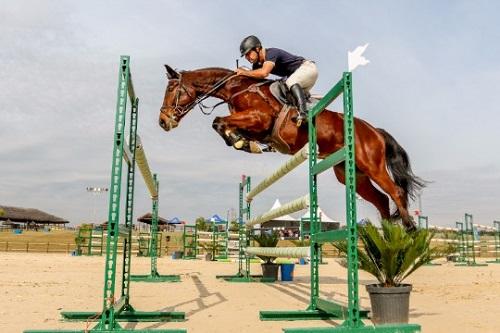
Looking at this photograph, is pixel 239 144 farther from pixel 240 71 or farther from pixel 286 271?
pixel 286 271

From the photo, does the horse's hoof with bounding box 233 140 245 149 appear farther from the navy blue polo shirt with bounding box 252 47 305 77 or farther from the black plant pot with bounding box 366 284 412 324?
the black plant pot with bounding box 366 284 412 324

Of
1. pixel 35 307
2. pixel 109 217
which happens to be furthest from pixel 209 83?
pixel 35 307

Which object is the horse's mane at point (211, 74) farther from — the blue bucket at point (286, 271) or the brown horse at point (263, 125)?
the blue bucket at point (286, 271)

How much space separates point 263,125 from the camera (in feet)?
15.5

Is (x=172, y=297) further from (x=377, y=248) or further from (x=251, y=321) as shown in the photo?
(x=377, y=248)

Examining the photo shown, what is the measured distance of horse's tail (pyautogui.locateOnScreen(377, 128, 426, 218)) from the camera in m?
5.40

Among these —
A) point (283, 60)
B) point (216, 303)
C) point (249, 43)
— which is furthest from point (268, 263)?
point (249, 43)

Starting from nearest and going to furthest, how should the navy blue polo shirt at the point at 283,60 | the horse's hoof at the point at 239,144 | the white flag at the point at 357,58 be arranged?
the white flag at the point at 357,58 → the horse's hoof at the point at 239,144 → the navy blue polo shirt at the point at 283,60

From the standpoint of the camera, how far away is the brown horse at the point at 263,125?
4.69 metres

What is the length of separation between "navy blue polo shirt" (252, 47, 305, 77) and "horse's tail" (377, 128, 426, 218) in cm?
131

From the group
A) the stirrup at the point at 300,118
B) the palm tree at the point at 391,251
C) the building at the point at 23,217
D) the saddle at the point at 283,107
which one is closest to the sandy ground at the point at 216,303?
the palm tree at the point at 391,251

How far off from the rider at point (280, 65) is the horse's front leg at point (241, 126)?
1.17ft

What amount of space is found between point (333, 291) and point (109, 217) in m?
4.78

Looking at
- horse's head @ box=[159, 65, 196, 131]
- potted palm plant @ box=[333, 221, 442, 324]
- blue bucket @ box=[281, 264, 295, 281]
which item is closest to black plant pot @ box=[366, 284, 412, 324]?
potted palm plant @ box=[333, 221, 442, 324]
